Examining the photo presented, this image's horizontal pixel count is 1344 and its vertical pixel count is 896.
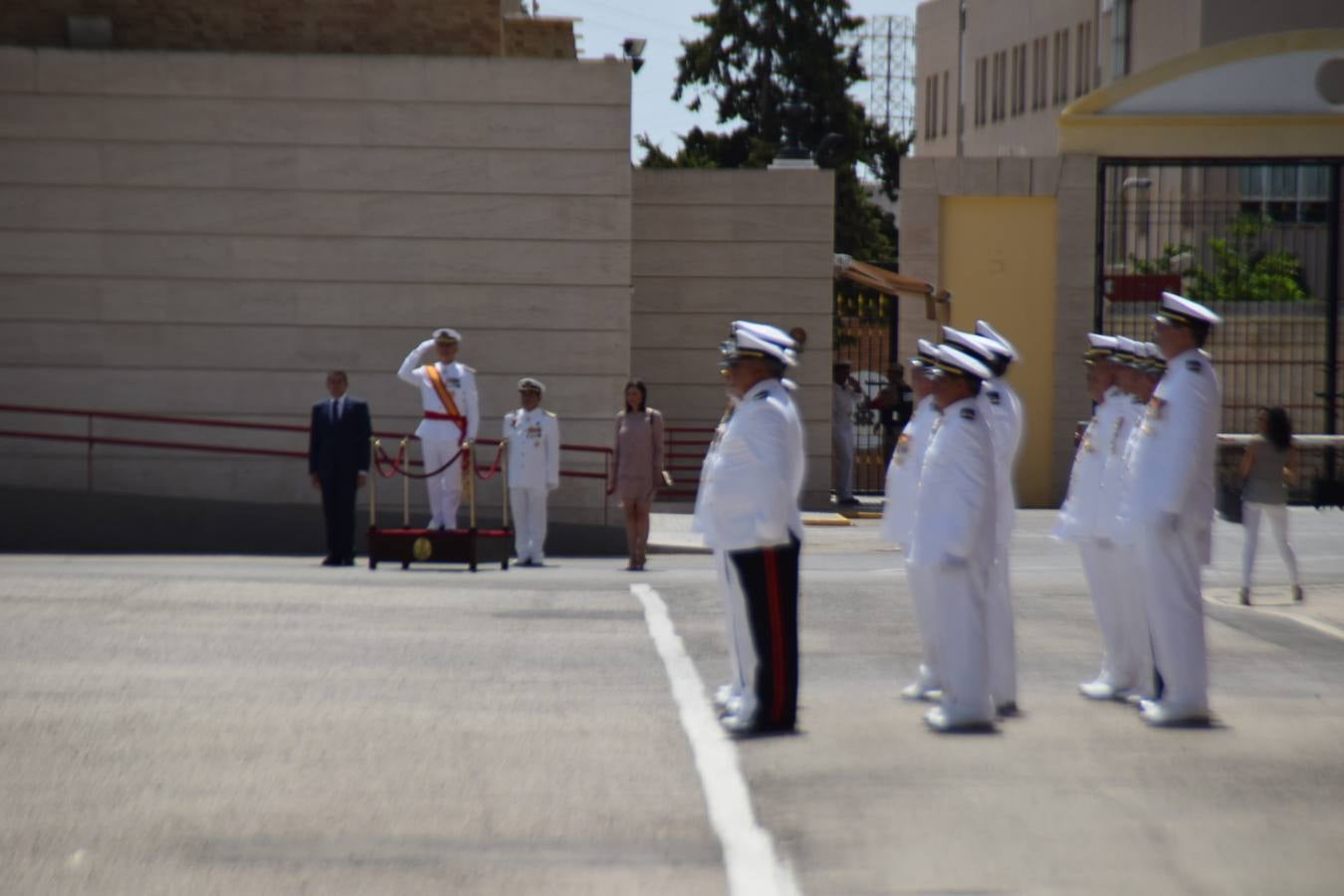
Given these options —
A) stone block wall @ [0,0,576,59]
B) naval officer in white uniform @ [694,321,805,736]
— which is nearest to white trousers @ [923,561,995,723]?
naval officer in white uniform @ [694,321,805,736]

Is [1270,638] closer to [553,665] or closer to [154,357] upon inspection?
[553,665]

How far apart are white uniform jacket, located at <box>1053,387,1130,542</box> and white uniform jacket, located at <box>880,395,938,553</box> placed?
78 centimetres

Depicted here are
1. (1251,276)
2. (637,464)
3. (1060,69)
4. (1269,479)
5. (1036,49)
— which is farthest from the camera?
(1036,49)

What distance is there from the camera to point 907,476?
10742mm

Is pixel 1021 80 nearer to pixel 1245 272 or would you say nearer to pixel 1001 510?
pixel 1245 272

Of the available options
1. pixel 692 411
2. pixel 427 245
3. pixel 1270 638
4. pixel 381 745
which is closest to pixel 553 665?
pixel 381 745

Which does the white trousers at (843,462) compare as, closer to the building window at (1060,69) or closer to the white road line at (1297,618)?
the white road line at (1297,618)

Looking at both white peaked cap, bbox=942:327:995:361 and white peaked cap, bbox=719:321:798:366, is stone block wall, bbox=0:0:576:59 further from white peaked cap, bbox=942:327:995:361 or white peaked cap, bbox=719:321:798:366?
white peaked cap, bbox=719:321:798:366

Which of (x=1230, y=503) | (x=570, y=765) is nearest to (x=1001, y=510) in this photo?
(x=570, y=765)

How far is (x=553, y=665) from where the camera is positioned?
11406 millimetres

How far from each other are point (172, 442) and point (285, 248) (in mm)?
2571

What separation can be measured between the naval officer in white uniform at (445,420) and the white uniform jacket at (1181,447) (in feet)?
35.1

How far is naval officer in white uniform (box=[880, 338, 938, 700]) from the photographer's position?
985 centimetres

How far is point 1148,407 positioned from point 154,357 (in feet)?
52.0
